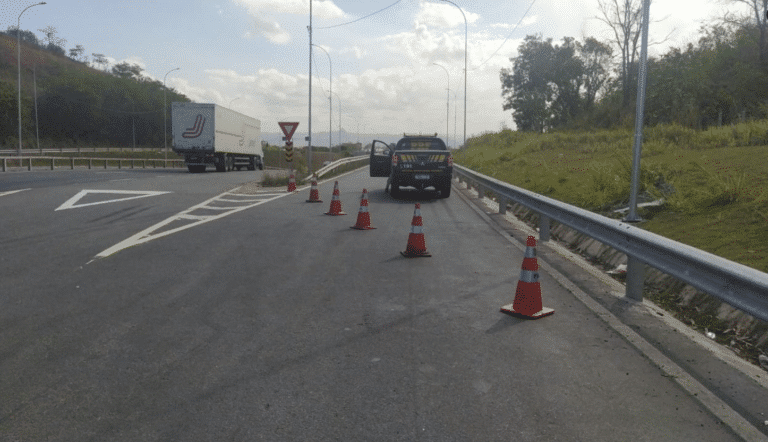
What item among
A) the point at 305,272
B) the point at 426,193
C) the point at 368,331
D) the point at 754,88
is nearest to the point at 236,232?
the point at 305,272

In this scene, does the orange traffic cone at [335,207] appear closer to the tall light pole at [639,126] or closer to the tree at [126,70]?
the tall light pole at [639,126]

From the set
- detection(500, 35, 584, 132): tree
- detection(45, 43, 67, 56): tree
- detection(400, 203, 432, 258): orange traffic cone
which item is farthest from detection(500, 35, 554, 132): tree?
detection(45, 43, 67, 56): tree

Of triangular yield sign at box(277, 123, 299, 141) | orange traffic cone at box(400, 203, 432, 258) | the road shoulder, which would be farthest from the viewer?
triangular yield sign at box(277, 123, 299, 141)

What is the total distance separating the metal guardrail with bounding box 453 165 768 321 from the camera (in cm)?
428

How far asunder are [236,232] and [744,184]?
325 inches

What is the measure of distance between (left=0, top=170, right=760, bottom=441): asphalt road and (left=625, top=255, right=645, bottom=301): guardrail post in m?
0.58

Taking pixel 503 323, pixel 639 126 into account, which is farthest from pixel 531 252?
pixel 639 126

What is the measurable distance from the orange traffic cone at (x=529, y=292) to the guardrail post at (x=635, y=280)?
1.07 meters

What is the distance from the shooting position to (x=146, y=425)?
3461 mm

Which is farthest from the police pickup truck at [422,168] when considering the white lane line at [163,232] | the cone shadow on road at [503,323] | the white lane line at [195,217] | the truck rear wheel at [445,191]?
the cone shadow on road at [503,323]

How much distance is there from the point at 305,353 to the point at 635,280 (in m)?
3.57

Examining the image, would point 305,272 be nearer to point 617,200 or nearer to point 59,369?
point 59,369

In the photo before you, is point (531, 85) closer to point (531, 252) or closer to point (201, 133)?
point (201, 133)

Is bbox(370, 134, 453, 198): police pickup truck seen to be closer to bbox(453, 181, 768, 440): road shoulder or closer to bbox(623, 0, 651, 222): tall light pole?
bbox(623, 0, 651, 222): tall light pole
